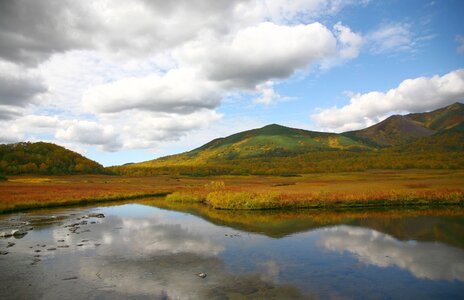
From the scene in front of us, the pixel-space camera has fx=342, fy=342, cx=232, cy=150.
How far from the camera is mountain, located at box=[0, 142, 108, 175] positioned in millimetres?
145450

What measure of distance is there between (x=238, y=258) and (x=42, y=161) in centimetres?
15959

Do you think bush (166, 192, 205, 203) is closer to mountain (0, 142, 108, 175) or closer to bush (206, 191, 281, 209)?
bush (206, 191, 281, 209)

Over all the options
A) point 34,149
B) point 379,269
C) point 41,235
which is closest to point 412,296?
point 379,269

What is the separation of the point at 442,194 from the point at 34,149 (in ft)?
584

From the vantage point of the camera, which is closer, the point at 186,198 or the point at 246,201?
the point at 246,201

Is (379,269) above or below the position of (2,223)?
below

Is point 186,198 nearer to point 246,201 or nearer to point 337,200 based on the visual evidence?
point 246,201

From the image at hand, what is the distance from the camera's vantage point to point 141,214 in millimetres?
49812

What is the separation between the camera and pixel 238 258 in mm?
24906

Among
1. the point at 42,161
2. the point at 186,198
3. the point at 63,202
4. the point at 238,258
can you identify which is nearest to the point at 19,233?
the point at 238,258

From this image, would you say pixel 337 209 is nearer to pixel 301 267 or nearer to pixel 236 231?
pixel 236 231

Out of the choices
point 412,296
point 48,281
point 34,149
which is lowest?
point 412,296

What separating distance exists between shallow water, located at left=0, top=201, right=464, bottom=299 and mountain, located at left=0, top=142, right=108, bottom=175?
118 m

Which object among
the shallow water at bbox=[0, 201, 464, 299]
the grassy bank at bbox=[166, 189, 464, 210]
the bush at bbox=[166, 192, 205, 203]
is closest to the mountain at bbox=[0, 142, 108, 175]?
the bush at bbox=[166, 192, 205, 203]
